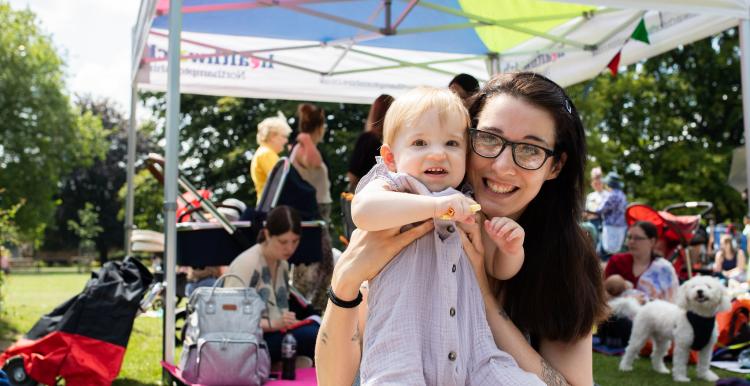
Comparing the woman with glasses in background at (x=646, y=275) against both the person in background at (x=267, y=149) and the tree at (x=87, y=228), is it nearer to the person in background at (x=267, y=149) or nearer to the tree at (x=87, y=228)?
the person in background at (x=267, y=149)

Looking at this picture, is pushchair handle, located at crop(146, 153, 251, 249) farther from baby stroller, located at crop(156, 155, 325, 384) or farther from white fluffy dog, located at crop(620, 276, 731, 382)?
white fluffy dog, located at crop(620, 276, 731, 382)

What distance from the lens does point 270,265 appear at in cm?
575

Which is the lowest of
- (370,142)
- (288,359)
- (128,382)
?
(128,382)

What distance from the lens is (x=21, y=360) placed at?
458 cm

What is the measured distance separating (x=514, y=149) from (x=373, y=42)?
23.7ft

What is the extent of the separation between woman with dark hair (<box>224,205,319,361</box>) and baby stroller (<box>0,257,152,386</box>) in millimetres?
822

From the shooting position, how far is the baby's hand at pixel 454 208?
160cm

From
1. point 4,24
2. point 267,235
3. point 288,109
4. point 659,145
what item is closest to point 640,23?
point 267,235

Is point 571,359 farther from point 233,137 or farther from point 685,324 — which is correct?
point 233,137

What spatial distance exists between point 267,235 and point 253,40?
3.64 m

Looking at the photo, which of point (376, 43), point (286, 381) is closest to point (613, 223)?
point (376, 43)

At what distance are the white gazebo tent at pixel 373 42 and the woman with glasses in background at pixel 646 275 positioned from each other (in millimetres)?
1635

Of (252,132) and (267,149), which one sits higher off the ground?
(252,132)

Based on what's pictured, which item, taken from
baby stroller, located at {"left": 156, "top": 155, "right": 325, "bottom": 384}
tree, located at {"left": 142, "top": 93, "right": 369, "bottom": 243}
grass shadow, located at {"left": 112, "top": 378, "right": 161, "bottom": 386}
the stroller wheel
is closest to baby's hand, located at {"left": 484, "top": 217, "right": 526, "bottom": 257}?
the stroller wheel
